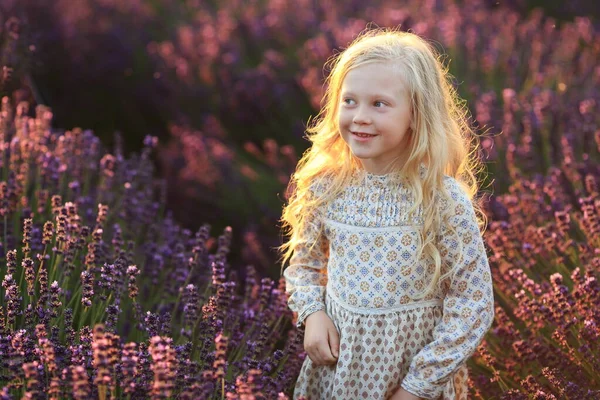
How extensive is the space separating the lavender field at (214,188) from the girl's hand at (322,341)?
14 centimetres

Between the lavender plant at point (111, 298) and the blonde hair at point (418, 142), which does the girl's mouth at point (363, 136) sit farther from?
the lavender plant at point (111, 298)

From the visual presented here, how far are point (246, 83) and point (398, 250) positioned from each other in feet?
10.6

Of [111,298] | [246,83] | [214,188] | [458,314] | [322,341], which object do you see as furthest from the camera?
[246,83]

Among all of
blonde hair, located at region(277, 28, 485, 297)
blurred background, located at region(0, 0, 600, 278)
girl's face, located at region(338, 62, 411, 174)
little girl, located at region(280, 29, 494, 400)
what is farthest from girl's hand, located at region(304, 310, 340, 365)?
blurred background, located at region(0, 0, 600, 278)

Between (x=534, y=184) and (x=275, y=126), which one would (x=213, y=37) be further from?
(x=534, y=184)

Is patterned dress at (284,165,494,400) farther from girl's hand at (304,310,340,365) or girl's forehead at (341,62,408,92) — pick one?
girl's forehead at (341,62,408,92)

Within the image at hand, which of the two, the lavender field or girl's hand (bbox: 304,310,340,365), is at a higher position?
the lavender field

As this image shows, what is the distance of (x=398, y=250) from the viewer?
224cm

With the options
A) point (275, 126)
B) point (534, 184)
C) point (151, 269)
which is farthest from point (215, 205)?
point (534, 184)

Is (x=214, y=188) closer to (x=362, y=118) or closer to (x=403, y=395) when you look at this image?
(x=362, y=118)

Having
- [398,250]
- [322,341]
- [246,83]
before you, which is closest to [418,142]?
[398,250]

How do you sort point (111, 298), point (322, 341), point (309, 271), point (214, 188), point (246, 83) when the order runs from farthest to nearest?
1. point (246, 83)
2. point (214, 188)
3. point (111, 298)
4. point (309, 271)
5. point (322, 341)

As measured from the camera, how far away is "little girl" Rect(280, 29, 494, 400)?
2.19 m

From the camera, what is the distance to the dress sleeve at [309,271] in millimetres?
2393
